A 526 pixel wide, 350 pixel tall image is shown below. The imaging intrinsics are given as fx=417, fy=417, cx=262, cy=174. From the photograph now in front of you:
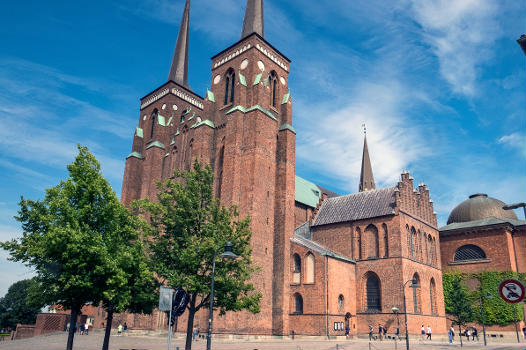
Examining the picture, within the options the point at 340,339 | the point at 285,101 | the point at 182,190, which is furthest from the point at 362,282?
the point at 182,190

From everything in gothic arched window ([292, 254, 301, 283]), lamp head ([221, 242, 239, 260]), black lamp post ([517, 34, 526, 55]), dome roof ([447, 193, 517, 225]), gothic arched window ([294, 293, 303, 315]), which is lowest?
gothic arched window ([294, 293, 303, 315])

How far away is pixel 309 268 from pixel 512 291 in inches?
1201

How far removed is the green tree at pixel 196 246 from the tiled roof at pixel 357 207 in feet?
74.9

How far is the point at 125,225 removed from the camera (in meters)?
22.6

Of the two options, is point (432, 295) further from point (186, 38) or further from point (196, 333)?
point (186, 38)

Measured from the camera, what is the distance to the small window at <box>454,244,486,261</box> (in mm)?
49562

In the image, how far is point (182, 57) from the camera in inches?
2324

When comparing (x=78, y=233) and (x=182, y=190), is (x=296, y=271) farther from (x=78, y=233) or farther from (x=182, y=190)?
(x=78, y=233)

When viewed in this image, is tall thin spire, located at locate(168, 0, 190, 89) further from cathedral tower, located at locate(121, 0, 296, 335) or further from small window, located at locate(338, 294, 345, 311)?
small window, located at locate(338, 294, 345, 311)

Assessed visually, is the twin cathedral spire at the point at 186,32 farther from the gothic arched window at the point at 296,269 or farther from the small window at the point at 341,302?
the small window at the point at 341,302

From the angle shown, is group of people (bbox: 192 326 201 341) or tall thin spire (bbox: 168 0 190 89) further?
tall thin spire (bbox: 168 0 190 89)

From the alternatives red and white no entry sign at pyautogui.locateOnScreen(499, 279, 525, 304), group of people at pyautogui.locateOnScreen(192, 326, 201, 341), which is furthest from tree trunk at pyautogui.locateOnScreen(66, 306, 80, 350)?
red and white no entry sign at pyautogui.locateOnScreen(499, 279, 525, 304)

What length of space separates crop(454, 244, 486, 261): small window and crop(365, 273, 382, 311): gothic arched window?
49.2 ft

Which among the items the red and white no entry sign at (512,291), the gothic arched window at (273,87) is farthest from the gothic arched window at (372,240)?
the red and white no entry sign at (512,291)
